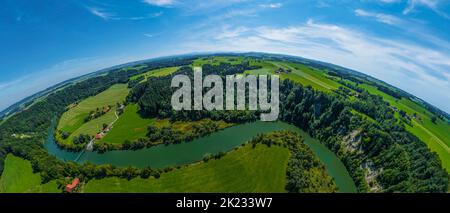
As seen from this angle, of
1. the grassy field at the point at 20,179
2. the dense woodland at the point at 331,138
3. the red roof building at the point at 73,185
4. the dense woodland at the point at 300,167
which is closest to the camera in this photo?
the dense woodland at the point at 300,167

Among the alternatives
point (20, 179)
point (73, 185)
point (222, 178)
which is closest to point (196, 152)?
point (222, 178)

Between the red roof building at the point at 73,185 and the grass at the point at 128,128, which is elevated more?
the grass at the point at 128,128

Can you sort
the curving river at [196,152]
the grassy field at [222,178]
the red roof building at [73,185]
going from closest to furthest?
1. the grassy field at [222,178]
2. the red roof building at [73,185]
3. the curving river at [196,152]

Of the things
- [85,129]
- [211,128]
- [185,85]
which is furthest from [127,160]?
[185,85]

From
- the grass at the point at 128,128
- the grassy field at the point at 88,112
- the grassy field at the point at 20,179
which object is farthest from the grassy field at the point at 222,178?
the grassy field at the point at 88,112
